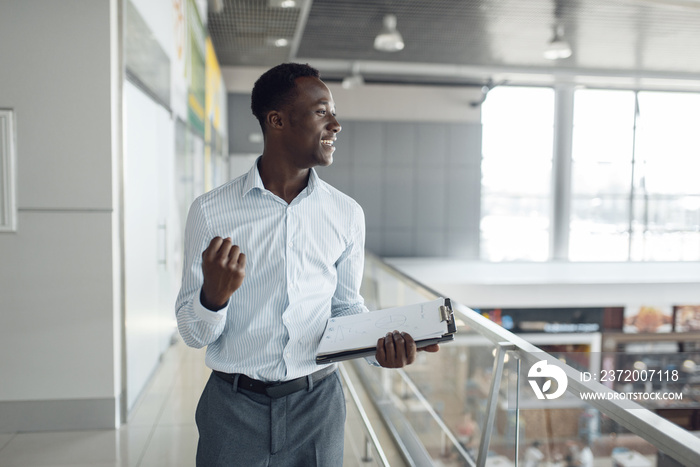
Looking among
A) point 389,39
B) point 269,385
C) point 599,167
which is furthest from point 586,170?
point 269,385

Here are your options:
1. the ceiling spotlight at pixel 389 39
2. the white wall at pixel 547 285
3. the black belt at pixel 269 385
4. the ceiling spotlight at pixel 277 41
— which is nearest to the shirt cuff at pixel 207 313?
the black belt at pixel 269 385

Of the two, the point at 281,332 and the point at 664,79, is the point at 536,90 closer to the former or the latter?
the point at 664,79

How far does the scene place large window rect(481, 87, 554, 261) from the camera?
13.0 m

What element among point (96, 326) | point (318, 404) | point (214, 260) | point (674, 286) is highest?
point (214, 260)

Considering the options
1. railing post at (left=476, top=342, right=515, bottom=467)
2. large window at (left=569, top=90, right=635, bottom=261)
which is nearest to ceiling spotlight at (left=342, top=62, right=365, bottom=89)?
large window at (left=569, top=90, right=635, bottom=261)

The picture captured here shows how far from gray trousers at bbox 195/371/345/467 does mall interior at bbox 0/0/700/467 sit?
0.94 feet

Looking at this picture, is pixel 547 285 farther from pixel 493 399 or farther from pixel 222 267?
pixel 222 267

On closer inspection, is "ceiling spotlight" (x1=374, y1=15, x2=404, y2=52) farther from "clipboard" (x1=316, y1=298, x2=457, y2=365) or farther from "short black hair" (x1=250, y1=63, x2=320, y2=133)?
"clipboard" (x1=316, y1=298, x2=457, y2=365)

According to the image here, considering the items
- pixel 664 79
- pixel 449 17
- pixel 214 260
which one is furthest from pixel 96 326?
pixel 664 79

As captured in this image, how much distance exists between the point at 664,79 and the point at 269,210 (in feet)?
46.3

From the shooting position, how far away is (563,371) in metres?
1.36

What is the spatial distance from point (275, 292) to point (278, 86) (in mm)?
454

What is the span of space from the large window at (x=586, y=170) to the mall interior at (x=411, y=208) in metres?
0.05

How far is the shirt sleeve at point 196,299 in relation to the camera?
110 centimetres
